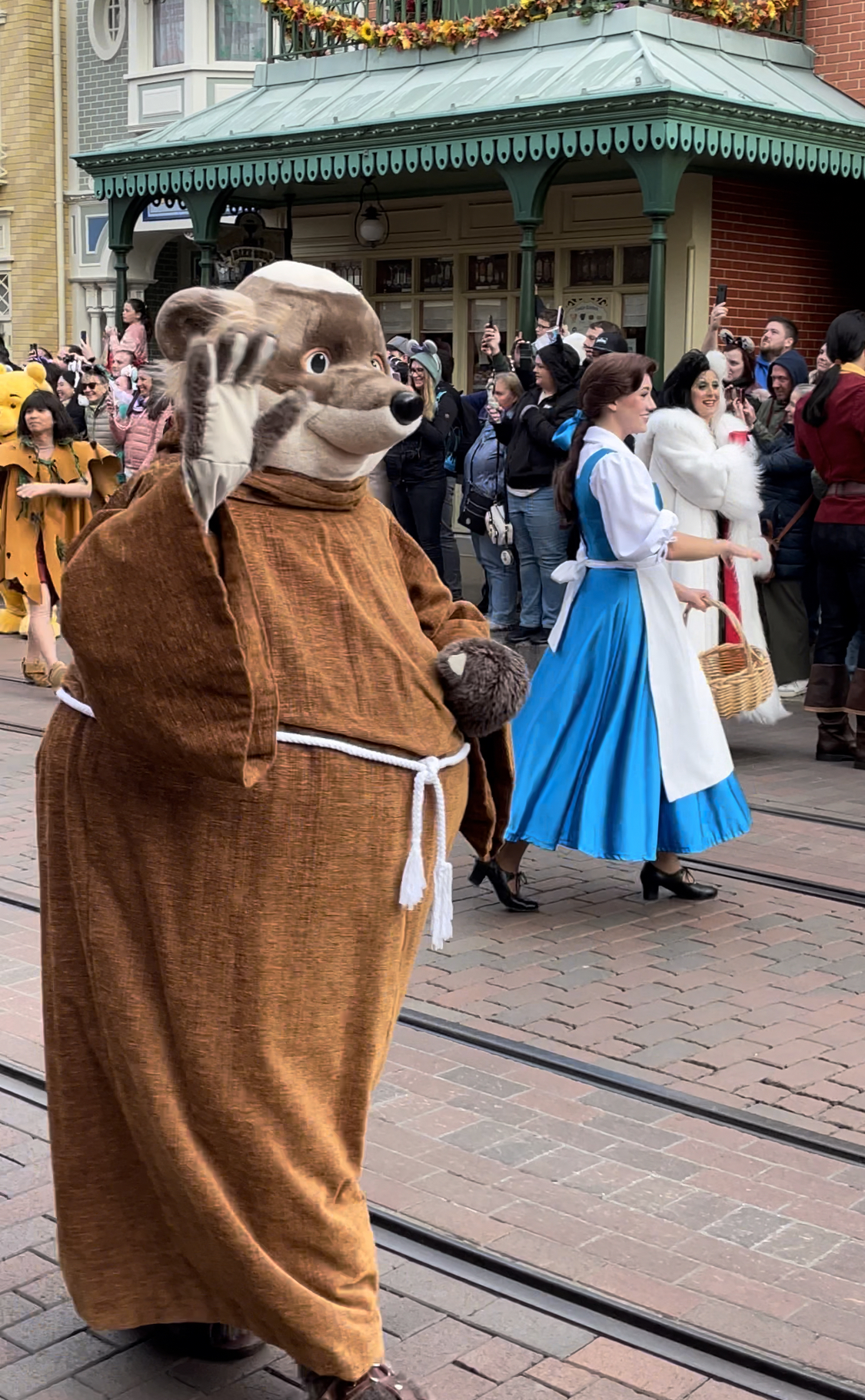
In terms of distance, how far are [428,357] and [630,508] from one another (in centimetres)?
653

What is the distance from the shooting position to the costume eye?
2.77m

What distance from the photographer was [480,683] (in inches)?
113

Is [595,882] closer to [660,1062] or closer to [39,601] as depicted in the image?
[660,1062]

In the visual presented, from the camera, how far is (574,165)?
14961 millimetres

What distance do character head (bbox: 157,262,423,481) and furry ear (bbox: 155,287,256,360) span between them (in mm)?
113

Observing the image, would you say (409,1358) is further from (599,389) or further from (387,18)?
(387,18)

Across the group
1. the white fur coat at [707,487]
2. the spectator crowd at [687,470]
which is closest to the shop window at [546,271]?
the spectator crowd at [687,470]

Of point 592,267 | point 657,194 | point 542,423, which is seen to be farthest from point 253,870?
point 592,267

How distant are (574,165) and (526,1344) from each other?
1317 centimetres

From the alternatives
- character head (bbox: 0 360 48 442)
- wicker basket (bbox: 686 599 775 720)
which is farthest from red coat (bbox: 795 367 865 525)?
character head (bbox: 0 360 48 442)

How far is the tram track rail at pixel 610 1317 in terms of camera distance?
3.03m

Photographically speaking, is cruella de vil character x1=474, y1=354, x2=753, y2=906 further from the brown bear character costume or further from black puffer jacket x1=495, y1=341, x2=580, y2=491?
black puffer jacket x1=495, y1=341, x2=580, y2=491

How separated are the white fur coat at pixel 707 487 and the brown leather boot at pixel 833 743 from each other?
270 mm

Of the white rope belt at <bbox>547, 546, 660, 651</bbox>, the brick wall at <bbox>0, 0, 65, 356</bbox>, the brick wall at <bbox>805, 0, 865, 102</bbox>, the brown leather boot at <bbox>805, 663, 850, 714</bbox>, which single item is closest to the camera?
the white rope belt at <bbox>547, 546, 660, 651</bbox>
